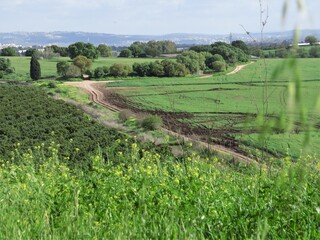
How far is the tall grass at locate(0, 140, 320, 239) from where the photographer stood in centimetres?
287

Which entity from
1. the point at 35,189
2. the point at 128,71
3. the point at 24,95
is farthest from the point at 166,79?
the point at 35,189

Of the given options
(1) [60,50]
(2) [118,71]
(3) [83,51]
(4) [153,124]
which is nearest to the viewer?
(4) [153,124]

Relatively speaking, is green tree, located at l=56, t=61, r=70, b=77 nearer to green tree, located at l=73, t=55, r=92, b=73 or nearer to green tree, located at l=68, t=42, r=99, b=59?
green tree, located at l=73, t=55, r=92, b=73

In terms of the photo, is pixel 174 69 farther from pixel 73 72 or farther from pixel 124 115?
pixel 124 115

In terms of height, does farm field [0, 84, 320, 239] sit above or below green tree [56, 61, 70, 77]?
above

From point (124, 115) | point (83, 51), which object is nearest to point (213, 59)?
point (83, 51)

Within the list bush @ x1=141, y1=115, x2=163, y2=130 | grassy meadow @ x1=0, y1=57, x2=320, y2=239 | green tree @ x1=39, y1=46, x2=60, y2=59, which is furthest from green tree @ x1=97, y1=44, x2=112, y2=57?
grassy meadow @ x1=0, y1=57, x2=320, y2=239

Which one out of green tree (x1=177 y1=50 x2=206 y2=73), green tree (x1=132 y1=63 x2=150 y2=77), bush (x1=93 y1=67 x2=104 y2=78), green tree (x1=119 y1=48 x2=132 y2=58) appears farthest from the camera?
green tree (x1=119 y1=48 x2=132 y2=58)

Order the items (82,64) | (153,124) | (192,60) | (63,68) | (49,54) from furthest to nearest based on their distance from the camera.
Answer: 1. (49,54)
2. (192,60)
3. (82,64)
4. (63,68)
5. (153,124)

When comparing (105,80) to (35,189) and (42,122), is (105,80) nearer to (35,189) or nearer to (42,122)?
(42,122)

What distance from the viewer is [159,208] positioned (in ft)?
11.8

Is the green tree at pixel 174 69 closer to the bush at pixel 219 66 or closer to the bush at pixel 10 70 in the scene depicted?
the bush at pixel 219 66

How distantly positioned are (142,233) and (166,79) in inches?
2001

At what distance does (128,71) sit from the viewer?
57.8 meters
